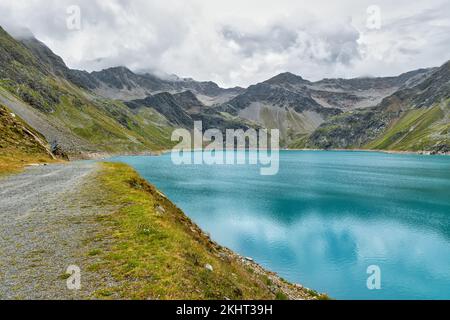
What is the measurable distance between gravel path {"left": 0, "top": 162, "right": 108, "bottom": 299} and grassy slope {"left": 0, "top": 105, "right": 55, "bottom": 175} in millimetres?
42289

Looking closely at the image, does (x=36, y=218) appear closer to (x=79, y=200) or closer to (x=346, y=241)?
(x=79, y=200)

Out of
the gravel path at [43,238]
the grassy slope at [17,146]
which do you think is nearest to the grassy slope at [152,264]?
the gravel path at [43,238]

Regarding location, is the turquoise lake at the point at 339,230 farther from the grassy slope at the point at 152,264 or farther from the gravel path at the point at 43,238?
the gravel path at the point at 43,238

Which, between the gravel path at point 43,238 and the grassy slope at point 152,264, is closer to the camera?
the grassy slope at point 152,264

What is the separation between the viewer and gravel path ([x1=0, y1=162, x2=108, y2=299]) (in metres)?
14.0

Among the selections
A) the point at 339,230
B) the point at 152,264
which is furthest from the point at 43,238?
the point at 339,230

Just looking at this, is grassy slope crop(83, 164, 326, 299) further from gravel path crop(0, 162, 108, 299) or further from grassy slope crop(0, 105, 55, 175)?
grassy slope crop(0, 105, 55, 175)

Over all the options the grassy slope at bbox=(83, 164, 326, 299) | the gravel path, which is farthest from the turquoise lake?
the gravel path

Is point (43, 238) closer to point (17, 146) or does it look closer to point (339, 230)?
point (339, 230)

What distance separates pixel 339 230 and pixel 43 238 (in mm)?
48979

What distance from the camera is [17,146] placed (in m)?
84.4

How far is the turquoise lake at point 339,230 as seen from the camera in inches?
1447

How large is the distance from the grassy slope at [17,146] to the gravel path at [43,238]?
42.3m
